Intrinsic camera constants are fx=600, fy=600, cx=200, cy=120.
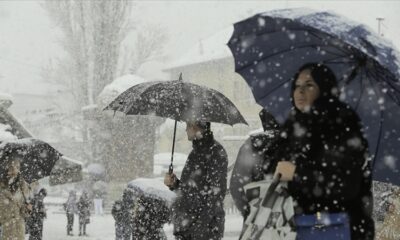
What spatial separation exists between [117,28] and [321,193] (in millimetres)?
29646

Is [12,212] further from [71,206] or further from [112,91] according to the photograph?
[112,91]

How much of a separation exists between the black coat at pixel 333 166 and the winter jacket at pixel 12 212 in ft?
16.8

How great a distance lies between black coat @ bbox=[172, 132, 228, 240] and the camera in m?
5.11

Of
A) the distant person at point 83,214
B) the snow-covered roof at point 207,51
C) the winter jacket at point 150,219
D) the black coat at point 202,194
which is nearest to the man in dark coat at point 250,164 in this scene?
the black coat at point 202,194

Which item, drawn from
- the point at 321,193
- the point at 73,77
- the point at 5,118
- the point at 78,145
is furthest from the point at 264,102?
the point at 78,145

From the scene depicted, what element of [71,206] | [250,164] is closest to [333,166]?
[250,164]

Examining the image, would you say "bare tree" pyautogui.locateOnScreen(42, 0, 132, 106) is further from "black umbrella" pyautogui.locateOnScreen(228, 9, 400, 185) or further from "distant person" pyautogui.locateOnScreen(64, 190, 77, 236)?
"black umbrella" pyautogui.locateOnScreen(228, 9, 400, 185)

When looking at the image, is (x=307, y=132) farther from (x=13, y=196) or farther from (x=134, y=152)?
(x=134, y=152)

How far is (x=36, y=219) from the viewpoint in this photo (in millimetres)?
12398

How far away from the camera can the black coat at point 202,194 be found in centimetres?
511

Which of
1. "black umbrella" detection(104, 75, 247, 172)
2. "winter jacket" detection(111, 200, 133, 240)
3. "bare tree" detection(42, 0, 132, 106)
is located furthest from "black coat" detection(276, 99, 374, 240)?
"bare tree" detection(42, 0, 132, 106)

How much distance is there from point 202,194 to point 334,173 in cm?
241

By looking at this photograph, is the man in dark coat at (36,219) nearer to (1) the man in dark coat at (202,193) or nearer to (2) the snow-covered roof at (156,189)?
(2) the snow-covered roof at (156,189)

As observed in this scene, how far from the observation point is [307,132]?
9.84 feet
